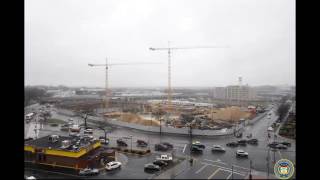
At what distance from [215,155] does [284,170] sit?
0.97 metres

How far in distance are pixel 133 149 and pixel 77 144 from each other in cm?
65

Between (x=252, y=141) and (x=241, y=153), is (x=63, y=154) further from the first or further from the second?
(x=252, y=141)

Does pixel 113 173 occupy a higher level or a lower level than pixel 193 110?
lower

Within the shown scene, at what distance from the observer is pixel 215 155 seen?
2.55m

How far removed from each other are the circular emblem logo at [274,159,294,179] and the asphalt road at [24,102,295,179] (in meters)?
0.06

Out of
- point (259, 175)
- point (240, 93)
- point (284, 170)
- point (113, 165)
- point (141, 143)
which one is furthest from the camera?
point (240, 93)

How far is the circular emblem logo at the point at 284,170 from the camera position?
5.06ft

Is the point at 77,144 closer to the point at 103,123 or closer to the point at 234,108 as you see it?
the point at 103,123

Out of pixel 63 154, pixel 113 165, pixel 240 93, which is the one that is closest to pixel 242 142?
pixel 240 93

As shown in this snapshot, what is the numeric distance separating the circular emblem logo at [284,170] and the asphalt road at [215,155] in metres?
0.06
